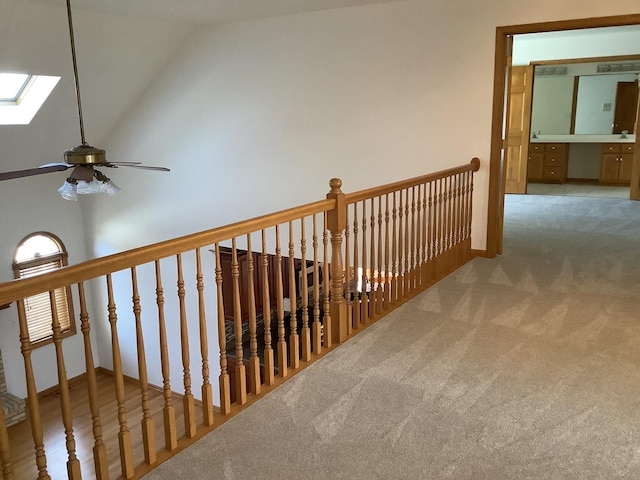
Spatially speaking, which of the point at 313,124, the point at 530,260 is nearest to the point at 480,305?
the point at 530,260

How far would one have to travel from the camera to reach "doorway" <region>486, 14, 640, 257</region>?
4273 millimetres

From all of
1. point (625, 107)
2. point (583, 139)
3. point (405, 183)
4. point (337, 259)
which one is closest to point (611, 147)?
point (583, 139)

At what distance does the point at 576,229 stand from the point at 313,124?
3.09 meters

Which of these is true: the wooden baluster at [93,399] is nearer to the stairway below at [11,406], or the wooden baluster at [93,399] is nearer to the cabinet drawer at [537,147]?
the stairway below at [11,406]

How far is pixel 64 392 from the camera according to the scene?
6.32 ft

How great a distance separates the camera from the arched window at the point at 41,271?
7375 millimetres

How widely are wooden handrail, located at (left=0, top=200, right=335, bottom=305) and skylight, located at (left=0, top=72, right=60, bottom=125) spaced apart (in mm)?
4328

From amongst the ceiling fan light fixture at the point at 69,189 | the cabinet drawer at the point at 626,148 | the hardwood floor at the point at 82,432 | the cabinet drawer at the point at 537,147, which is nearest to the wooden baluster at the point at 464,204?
the ceiling fan light fixture at the point at 69,189

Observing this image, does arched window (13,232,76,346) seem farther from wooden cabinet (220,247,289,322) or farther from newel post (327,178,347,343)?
newel post (327,178,347,343)

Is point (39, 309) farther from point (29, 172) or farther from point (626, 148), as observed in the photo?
point (626, 148)

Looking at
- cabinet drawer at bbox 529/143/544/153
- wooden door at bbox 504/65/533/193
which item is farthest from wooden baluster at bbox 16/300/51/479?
cabinet drawer at bbox 529/143/544/153

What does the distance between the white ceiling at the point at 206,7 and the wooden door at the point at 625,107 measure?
6.38m

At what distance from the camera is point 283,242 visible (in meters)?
6.29

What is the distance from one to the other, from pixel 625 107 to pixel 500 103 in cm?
612
